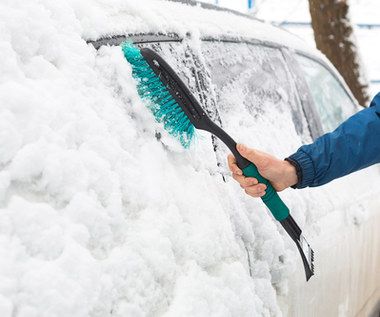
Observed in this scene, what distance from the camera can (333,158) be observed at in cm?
163

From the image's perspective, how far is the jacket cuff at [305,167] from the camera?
1.58 metres

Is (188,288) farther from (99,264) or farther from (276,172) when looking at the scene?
(276,172)

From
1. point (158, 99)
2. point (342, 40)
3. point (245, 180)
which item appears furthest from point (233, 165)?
point (342, 40)

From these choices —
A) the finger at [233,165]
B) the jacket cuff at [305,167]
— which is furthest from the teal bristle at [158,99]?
the jacket cuff at [305,167]

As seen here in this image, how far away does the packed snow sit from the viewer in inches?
30.2

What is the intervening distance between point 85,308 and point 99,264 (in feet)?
0.31

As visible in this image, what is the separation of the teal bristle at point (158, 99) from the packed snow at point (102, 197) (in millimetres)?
42

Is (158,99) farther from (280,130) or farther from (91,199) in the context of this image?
(280,130)

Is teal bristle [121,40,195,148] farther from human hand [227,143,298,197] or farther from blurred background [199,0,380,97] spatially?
blurred background [199,0,380,97]

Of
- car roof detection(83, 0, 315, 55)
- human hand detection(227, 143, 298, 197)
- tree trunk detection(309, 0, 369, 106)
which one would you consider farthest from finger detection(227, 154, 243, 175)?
tree trunk detection(309, 0, 369, 106)

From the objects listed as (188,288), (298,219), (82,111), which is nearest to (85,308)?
(188,288)

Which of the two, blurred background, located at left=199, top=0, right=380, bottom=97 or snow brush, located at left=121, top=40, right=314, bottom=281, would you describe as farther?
blurred background, located at left=199, top=0, right=380, bottom=97

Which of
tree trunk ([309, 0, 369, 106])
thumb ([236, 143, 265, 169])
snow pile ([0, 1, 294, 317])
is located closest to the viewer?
snow pile ([0, 1, 294, 317])

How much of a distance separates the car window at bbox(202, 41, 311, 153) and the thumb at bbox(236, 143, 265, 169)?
0.19m
